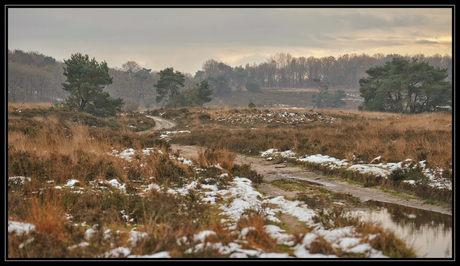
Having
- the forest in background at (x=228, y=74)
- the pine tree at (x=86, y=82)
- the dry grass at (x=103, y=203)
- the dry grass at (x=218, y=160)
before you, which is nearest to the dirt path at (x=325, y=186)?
the dry grass at (x=103, y=203)

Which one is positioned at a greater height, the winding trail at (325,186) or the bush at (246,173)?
the bush at (246,173)

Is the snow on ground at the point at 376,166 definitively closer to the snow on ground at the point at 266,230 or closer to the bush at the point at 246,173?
the bush at the point at 246,173

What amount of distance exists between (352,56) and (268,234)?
136682 mm

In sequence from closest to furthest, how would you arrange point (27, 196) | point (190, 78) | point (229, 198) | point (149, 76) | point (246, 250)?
point (246, 250), point (27, 196), point (229, 198), point (149, 76), point (190, 78)

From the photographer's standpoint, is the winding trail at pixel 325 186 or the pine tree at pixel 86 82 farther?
the pine tree at pixel 86 82

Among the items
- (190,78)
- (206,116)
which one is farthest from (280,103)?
(206,116)

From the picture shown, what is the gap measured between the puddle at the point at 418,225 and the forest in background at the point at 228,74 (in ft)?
275

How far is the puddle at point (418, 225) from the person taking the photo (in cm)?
→ 443

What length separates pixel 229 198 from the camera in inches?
259

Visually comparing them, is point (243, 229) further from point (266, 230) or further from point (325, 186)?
point (325, 186)

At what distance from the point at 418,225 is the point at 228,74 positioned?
117170 mm

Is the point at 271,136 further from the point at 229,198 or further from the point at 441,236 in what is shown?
the point at 441,236

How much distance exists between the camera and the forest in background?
8786 cm

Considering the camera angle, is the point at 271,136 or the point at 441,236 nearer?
the point at 441,236
